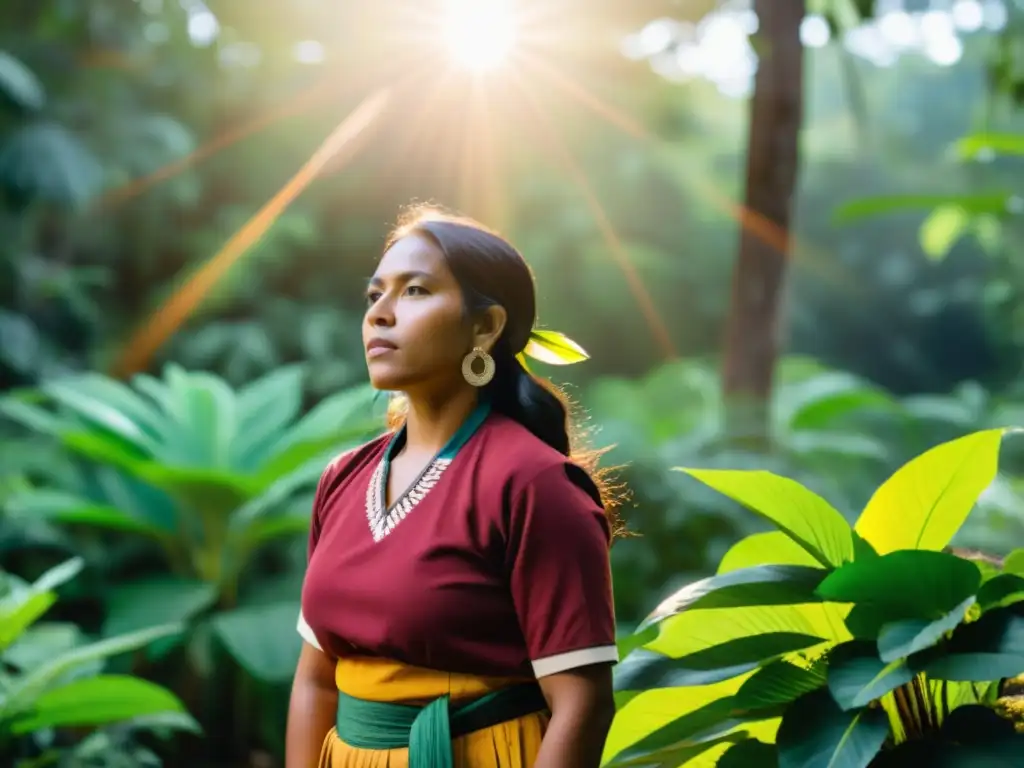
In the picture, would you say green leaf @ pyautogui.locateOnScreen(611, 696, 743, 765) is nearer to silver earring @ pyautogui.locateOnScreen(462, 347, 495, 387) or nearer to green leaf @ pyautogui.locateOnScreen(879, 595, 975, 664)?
green leaf @ pyautogui.locateOnScreen(879, 595, 975, 664)

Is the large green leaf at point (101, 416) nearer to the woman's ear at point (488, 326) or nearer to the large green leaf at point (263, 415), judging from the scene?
the large green leaf at point (263, 415)

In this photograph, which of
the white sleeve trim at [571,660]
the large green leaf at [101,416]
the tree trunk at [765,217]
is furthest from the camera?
the tree trunk at [765,217]

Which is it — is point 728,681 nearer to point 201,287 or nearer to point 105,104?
point 105,104

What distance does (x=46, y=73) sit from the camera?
557 centimetres

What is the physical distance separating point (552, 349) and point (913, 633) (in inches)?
17.8

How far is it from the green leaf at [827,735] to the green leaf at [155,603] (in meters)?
2.39

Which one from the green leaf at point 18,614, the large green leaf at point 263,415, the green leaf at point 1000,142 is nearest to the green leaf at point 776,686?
the green leaf at point 1000,142

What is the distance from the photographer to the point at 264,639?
3.00 metres

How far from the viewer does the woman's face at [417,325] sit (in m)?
1.02

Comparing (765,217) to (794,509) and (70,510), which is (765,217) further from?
(794,509)

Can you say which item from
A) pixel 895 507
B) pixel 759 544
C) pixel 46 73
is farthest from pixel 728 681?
pixel 46 73

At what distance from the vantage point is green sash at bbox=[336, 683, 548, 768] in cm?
96

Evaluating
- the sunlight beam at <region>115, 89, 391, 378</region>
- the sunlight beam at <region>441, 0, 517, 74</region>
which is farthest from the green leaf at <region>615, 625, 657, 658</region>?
the sunlight beam at <region>115, 89, 391, 378</region>

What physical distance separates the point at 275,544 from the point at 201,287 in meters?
3.61
